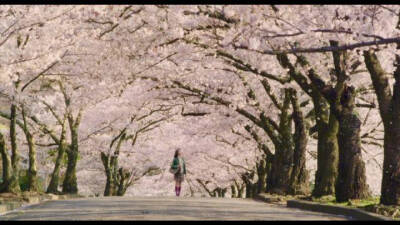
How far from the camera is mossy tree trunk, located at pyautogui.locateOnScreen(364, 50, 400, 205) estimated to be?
53.3 feet

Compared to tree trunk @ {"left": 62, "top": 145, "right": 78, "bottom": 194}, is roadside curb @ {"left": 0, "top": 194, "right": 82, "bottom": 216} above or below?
below

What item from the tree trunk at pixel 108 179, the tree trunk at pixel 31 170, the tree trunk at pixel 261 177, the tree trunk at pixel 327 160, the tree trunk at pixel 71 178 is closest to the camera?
the tree trunk at pixel 327 160

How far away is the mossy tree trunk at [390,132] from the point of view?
53.3ft

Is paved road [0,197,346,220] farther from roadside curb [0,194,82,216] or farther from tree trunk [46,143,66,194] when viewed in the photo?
tree trunk [46,143,66,194]

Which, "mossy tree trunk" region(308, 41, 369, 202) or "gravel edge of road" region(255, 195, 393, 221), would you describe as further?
"mossy tree trunk" region(308, 41, 369, 202)

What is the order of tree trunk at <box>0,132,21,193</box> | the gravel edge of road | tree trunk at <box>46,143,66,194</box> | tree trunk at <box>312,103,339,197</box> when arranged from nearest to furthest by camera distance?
the gravel edge of road
tree trunk at <box>312,103,339,197</box>
tree trunk at <box>0,132,21,193</box>
tree trunk at <box>46,143,66,194</box>

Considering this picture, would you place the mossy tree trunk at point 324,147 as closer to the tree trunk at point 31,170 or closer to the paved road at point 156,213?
the paved road at point 156,213

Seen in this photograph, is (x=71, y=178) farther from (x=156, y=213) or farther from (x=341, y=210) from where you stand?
(x=341, y=210)

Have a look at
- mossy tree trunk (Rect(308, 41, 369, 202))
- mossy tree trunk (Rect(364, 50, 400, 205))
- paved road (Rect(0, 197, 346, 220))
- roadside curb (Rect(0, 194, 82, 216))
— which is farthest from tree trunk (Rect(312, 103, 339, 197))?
roadside curb (Rect(0, 194, 82, 216))

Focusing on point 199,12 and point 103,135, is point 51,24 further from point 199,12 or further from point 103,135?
point 103,135

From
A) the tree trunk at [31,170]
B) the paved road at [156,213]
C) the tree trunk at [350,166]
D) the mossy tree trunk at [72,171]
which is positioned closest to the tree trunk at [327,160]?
the tree trunk at [350,166]

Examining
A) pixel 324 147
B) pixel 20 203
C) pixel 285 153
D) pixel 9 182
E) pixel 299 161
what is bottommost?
pixel 20 203

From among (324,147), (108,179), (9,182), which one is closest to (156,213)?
(324,147)

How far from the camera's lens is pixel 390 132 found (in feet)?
55.0
